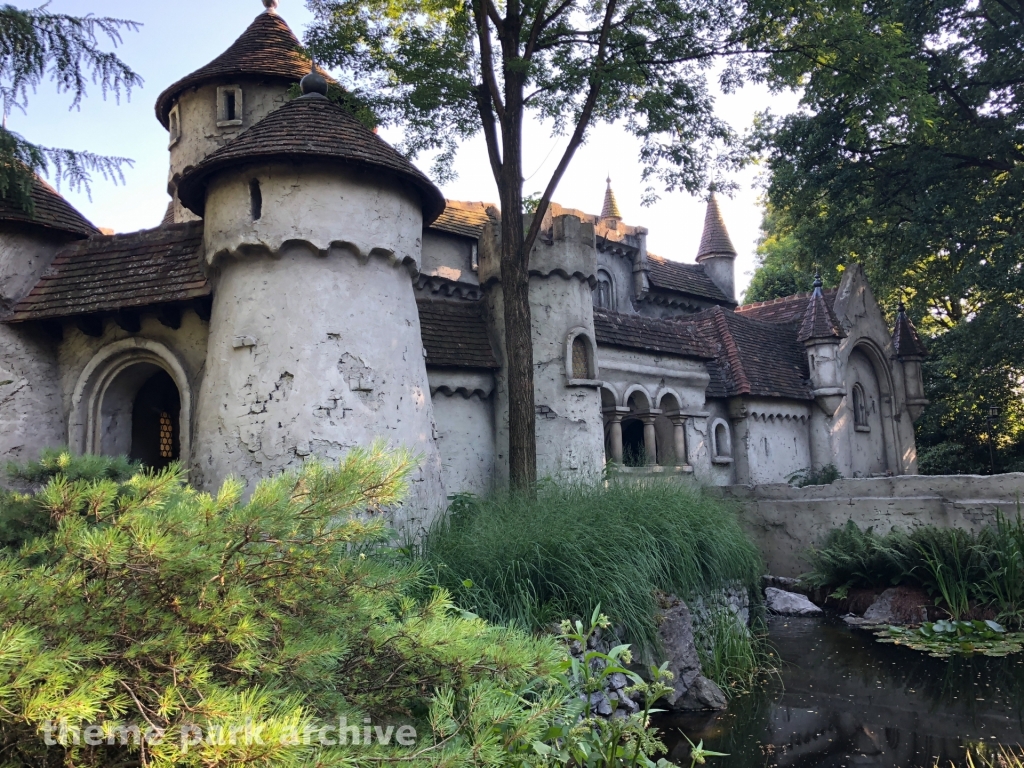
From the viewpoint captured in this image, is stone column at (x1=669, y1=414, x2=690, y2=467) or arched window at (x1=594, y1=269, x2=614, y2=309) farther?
arched window at (x1=594, y1=269, x2=614, y2=309)

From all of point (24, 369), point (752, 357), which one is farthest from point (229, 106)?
point (752, 357)

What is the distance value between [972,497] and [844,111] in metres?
10.8

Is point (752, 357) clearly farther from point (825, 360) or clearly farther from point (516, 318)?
point (516, 318)

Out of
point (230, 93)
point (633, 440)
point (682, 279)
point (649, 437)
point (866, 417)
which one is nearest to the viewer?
point (230, 93)

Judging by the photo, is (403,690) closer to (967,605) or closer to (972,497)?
(967,605)

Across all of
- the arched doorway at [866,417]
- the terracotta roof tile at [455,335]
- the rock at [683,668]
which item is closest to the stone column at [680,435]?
the terracotta roof tile at [455,335]

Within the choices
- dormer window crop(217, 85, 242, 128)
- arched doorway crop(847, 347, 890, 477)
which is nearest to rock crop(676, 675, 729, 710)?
dormer window crop(217, 85, 242, 128)

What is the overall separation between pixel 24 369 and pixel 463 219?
10876mm

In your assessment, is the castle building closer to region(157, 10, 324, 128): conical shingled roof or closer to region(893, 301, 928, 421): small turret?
region(157, 10, 324, 128): conical shingled roof

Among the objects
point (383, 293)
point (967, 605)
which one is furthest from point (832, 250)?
point (383, 293)

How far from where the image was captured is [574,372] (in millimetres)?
13953

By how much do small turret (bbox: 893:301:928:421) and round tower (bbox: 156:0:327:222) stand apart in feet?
65.8

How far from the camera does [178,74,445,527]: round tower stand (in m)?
9.45

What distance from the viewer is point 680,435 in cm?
1800
